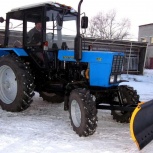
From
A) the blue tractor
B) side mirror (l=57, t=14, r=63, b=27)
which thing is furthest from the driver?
side mirror (l=57, t=14, r=63, b=27)

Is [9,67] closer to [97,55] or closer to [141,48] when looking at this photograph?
[97,55]

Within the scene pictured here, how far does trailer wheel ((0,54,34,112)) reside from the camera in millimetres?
5711

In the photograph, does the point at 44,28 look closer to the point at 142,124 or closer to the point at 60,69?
the point at 60,69

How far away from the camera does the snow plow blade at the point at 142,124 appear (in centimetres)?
393

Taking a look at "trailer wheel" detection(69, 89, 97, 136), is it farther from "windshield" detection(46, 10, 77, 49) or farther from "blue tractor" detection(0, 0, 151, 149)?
"windshield" detection(46, 10, 77, 49)

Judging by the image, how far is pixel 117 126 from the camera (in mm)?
5270

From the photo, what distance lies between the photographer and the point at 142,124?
423 cm

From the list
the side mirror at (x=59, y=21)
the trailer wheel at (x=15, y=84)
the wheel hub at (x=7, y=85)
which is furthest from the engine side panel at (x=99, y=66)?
the wheel hub at (x=7, y=85)

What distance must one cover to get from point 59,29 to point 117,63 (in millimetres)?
1656

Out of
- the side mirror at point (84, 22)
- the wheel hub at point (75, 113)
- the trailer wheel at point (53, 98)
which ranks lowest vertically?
the trailer wheel at point (53, 98)

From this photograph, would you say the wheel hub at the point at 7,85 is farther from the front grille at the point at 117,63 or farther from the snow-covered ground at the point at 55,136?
the front grille at the point at 117,63

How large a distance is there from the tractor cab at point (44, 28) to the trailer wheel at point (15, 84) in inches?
17.6

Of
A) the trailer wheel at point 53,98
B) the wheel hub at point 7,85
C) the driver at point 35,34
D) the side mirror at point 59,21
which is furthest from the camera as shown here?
the trailer wheel at point 53,98

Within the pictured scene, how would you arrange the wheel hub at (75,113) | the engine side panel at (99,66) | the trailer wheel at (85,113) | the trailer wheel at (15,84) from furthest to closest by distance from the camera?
the trailer wheel at (15,84), the engine side panel at (99,66), the wheel hub at (75,113), the trailer wheel at (85,113)
